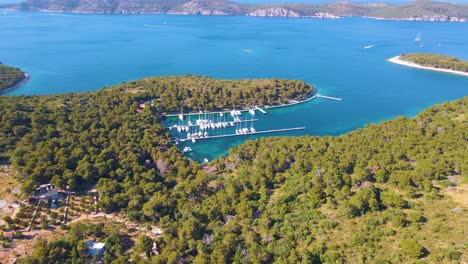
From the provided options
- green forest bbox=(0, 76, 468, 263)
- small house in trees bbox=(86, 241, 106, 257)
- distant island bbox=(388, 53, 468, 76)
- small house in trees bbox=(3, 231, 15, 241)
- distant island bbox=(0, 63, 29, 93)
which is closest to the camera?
green forest bbox=(0, 76, 468, 263)

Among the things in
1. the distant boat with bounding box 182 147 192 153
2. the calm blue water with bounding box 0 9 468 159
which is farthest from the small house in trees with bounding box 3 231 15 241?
the calm blue water with bounding box 0 9 468 159

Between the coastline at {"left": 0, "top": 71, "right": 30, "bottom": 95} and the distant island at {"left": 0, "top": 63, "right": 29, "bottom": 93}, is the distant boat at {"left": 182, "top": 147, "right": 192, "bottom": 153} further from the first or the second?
the distant island at {"left": 0, "top": 63, "right": 29, "bottom": 93}

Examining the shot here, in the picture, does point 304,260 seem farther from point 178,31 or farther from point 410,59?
point 178,31

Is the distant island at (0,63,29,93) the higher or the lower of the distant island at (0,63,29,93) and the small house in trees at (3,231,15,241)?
the higher

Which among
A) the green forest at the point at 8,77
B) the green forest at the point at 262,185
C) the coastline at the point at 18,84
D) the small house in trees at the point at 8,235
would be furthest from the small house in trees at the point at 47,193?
the green forest at the point at 8,77

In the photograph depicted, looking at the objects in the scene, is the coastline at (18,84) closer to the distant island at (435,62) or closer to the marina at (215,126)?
the marina at (215,126)

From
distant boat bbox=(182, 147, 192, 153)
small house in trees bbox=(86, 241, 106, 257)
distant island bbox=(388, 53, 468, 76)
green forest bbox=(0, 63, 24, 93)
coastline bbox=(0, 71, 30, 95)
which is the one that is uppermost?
distant island bbox=(388, 53, 468, 76)
